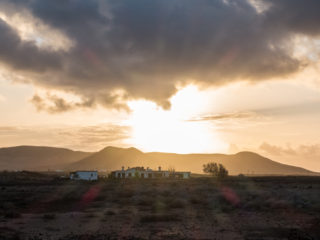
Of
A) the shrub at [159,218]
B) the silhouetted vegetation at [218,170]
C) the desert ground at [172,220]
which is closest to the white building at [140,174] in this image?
the silhouetted vegetation at [218,170]

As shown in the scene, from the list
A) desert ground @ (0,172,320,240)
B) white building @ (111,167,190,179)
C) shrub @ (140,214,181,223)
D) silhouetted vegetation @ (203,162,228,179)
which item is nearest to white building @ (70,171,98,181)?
white building @ (111,167,190,179)

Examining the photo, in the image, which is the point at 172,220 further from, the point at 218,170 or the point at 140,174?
the point at 218,170

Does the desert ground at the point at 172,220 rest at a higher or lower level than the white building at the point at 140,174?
lower

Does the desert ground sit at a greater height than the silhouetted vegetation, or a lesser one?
lesser

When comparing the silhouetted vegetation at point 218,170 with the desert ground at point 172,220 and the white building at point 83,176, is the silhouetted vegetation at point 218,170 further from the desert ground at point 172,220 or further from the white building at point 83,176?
the desert ground at point 172,220

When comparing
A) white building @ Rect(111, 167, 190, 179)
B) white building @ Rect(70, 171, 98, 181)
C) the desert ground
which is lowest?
the desert ground

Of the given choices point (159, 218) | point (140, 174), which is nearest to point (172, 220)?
point (159, 218)

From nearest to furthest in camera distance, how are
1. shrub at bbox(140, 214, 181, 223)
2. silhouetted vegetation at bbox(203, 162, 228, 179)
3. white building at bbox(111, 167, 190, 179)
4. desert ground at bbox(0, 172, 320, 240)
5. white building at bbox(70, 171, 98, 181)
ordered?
desert ground at bbox(0, 172, 320, 240), shrub at bbox(140, 214, 181, 223), white building at bbox(70, 171, 98, 181), white building at bbox(111, 167, 190, 179), silhouetted vegetation at bbox(203, 162, 228, 179)

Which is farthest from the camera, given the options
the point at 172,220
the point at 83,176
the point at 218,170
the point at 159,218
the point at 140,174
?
the point at 218,170

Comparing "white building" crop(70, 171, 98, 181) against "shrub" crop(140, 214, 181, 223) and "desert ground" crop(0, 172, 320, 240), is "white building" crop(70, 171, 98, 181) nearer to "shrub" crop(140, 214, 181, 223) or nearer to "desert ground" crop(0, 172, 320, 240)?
"desert ground" crop(0, 172, 320, 240)

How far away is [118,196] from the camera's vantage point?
138 feet

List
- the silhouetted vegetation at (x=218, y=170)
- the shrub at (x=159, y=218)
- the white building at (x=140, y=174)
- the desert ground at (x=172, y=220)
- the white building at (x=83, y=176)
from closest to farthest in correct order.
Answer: the desert ground at (x=172, y=220)
the shrub at (x=159, y=218)
the white building at (x=83, y=176)
the white building at (x=140, y=174)
the silhouetted vegetation at (x=218, y=170)

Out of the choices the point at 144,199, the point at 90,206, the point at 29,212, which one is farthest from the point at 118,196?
the point at 29,212

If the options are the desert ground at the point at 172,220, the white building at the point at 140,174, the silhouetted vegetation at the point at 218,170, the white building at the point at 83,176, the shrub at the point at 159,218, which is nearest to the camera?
the desert ground at the point at 172,220
